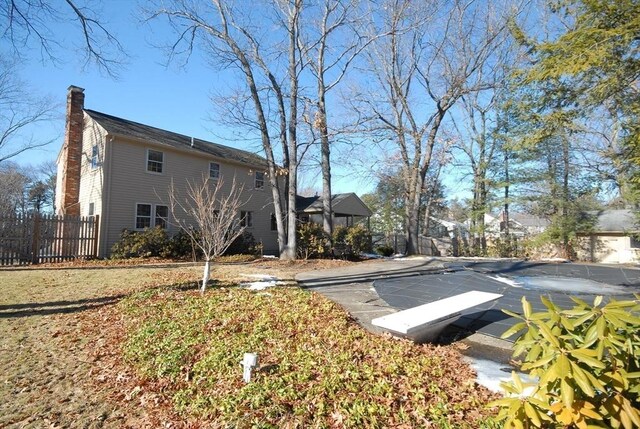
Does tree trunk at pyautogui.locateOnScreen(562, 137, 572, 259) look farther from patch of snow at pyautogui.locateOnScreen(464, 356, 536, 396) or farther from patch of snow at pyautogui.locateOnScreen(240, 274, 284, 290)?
patch of snow at pyautogui.locateOnScreen(464, 356, 536, 396)

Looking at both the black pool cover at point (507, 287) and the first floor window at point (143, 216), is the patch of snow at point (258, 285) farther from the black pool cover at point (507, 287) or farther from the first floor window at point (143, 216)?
the first floor window at point (143, 216)

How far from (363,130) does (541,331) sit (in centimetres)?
1225

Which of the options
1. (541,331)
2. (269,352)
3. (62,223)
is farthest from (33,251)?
(541,331)

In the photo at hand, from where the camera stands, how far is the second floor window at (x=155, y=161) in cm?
1584

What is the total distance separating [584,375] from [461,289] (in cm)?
656

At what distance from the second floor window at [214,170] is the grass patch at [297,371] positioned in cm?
1414

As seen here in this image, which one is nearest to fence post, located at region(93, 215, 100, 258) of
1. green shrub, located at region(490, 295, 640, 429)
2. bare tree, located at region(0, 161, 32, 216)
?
green shrub, located at region(490, 295, 640, 429)

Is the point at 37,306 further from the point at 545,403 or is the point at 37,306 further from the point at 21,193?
the point at 21,193

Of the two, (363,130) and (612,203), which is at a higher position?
(363,130)

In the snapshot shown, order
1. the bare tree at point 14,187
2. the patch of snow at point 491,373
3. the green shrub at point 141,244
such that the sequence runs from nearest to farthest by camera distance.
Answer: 1. the patch of snow at point 491,373
2. the green shrub at point 141,244
3. the bare tree at point 14,187

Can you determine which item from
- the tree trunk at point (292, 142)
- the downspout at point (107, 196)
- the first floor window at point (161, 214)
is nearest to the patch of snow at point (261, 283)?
the tree trunk at point (292, 142)

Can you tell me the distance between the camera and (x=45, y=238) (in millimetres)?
12570

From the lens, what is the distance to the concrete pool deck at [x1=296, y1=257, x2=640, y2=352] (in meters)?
5.04

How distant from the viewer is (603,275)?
942 centimetres
